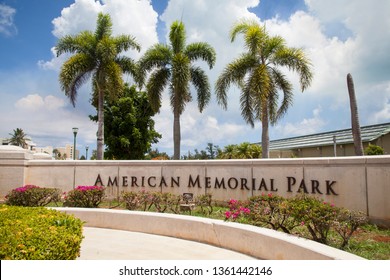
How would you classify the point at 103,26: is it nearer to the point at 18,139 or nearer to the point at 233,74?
the point at 233,74

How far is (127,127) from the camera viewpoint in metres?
29.4

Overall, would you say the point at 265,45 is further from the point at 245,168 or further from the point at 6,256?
the point at 6,256

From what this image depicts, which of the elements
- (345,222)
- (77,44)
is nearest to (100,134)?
(77,44)

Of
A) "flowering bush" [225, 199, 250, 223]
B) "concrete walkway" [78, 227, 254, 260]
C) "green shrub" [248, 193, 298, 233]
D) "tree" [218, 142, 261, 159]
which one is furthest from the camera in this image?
"tree" [218, 142, 261, 159]

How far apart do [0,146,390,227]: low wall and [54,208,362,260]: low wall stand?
369 cm

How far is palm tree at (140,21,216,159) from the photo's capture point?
17469mm

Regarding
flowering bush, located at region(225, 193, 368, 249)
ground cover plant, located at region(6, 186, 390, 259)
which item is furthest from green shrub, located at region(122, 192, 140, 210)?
flowering bush, located at region(225, 193, 368, 249)

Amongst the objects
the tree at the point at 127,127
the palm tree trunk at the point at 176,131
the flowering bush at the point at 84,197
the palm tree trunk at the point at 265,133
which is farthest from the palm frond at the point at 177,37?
the tree at the point at 127,127

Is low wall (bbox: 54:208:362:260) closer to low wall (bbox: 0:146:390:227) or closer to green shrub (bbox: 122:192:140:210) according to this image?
green shrub (bbox: 122:192:140:210)

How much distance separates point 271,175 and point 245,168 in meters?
0.93

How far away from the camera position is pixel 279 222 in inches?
249

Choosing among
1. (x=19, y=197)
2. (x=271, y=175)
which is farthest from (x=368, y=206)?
(x=19, y=197)

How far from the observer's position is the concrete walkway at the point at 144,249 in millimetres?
5641

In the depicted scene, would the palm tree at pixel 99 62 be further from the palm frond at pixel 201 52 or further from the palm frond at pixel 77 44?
the palm frond at pixel 201 52
